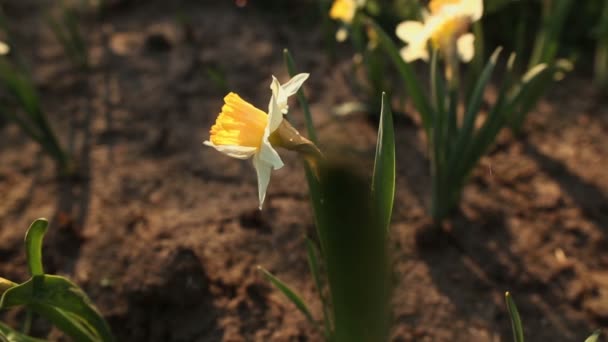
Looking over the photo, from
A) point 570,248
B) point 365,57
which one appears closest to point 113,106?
point 365,57

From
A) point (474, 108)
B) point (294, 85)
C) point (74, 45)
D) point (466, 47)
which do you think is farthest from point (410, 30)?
point (74, 45)

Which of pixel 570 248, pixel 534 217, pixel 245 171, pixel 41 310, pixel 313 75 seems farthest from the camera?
pixel 313 75

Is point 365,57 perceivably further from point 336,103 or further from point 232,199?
point 232,199

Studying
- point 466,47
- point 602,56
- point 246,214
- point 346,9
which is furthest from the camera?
point 602,56

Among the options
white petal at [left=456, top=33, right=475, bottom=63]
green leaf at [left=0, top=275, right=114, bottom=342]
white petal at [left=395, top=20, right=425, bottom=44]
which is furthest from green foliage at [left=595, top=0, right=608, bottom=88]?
green leaf at [left=0, top=275, right=114, bottom=342]

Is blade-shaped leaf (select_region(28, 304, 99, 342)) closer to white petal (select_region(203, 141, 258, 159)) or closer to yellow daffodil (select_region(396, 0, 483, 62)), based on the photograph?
white petal (select_region(203, 141, 258, 159))

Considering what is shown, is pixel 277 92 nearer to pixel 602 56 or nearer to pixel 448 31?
pixel 448 31
